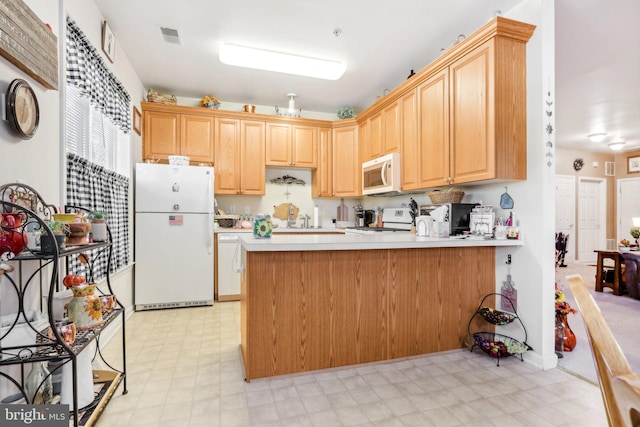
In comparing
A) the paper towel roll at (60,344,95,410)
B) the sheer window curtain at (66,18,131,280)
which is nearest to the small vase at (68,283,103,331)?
the paper towel roll at (60,344,95,410)

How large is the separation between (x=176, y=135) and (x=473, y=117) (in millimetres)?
3418

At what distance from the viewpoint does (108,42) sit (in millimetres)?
2707

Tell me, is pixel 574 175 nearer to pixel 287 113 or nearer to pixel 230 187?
pixel 287 113

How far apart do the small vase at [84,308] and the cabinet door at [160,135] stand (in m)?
2.83

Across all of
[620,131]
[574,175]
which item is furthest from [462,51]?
[574,175]

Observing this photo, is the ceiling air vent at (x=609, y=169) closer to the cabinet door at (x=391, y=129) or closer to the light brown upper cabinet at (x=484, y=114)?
the cabinet door at (x=391, y=129)

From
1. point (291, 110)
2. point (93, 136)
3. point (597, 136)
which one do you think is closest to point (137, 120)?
point (93, 136)

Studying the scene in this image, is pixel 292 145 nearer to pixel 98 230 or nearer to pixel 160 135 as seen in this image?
pixel 160 135

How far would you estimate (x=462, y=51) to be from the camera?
Answer: 2518 millimetres

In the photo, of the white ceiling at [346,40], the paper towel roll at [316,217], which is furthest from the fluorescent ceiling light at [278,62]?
the paper towel roll at [316,217]

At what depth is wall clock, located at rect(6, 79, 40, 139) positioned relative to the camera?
1.39 metres

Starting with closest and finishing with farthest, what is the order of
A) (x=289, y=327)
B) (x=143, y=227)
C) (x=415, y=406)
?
(x=415, y=406) < (x=289, y=327) < (x=143, y=227)

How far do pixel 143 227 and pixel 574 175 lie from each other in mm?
8699

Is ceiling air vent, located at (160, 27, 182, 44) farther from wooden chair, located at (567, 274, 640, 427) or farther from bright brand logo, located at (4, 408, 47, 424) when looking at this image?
wooden chair, located at (567, 274, 640, 427)
